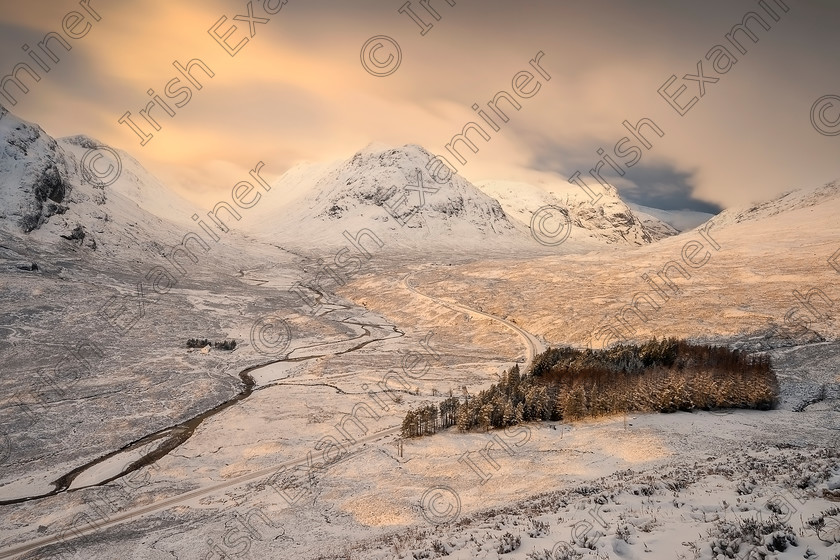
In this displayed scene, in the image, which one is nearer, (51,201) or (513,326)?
(513,326)

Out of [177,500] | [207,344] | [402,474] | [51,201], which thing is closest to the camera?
[177,500]

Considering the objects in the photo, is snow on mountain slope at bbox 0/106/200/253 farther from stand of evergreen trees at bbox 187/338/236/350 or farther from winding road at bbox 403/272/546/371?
winding road at bbox 403/272/546/371

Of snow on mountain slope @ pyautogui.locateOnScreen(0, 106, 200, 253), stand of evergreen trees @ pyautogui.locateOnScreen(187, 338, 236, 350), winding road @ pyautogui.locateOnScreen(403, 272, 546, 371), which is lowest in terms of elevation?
snow on mountain slope @ pyautogui.locateOnScreen(0, 106, 200, 253)

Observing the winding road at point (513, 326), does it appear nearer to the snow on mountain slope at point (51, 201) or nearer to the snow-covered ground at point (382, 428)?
the snow-covered ground at point (382, 428)

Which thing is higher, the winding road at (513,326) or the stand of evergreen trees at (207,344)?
the winding road at (513,326)

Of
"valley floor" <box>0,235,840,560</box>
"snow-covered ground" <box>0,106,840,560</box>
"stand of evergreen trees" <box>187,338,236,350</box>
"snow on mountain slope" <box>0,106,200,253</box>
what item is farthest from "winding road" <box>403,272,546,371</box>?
A: "snow on mountain slope" <box>0,106,200,253</box>

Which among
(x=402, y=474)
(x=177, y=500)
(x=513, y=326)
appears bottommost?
(x=177, y=500)

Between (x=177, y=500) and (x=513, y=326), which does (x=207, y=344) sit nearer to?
(x=177, y=500)

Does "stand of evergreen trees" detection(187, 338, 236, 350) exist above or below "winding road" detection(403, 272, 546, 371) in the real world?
below

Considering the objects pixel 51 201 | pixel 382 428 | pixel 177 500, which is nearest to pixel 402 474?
pixel 382 428

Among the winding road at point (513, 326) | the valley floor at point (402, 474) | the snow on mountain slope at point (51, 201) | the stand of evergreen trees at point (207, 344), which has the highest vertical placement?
the winding road at point (513, 326)

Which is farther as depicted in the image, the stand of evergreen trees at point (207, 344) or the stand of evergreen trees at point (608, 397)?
the stand of evergreen trees at point (207, 344)

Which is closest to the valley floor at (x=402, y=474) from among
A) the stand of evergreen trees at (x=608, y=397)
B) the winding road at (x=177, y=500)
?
the winding road at (x=177, y=500)
